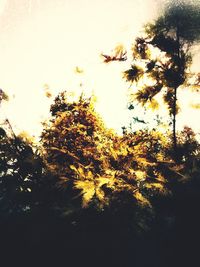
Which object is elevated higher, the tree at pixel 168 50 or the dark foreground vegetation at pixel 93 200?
the tree at pixel 168 50

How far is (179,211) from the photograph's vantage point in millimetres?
3928

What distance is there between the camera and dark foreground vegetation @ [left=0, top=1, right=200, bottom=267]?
120 inches

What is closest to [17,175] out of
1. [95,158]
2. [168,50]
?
[95,158]

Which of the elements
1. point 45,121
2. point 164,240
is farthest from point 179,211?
point 45,121

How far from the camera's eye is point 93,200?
2.88 meters

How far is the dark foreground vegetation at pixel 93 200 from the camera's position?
9.98 ft

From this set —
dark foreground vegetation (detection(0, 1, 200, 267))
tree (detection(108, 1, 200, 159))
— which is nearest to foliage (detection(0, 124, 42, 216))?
dark foreground vegetation (detection(0, 1, 200, 267))

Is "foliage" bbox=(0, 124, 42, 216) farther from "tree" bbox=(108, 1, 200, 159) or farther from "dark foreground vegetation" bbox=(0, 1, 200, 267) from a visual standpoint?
"tree" bbox=(108, 1, 200, 159)

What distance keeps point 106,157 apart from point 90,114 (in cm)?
133

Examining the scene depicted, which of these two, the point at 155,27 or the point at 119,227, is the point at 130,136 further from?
the point at 155,27

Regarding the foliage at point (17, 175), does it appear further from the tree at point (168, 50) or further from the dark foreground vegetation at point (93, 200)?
the tree at point (168, 50)

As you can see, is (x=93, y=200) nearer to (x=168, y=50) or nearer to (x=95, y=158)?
(x=95, y=158)

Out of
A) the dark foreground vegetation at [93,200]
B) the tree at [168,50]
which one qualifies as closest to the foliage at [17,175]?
the dark foreground vegetation at [93,200]

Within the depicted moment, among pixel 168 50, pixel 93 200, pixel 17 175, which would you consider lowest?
pixel 93 200
